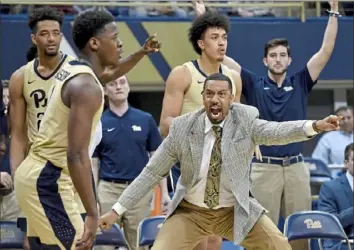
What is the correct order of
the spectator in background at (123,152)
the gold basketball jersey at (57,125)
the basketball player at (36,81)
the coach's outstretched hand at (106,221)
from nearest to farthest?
the gold basketball jersey at (57,125), the coach's outstretched hand at (106,221), the basketball player at (36,81), the spectator in background at (123,152)

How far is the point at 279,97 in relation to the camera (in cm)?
839

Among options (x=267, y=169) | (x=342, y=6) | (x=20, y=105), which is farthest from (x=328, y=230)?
(x=342, y=6)

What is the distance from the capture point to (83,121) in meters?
4.93

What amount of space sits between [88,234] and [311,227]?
10.6 feet

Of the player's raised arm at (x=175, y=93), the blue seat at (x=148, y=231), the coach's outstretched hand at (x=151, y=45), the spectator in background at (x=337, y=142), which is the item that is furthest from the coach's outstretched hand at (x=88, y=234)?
the spectator in background at (x=337, y=142)

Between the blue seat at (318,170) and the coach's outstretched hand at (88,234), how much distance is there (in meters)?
5.02

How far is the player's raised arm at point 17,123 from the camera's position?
6174mm

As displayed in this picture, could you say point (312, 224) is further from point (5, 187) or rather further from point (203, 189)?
point (5, 187)

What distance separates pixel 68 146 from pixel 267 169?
3.59m

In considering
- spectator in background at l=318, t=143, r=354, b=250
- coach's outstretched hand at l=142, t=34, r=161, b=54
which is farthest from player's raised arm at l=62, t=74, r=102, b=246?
spectator in background at l=318, t=143, r=354, b=250

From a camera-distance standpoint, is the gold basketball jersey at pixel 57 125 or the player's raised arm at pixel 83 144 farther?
the gold basketball jersey at pixel 57 125

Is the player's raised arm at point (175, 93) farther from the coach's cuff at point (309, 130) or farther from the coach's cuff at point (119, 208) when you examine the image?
the coach's cuff at point (309, 130)

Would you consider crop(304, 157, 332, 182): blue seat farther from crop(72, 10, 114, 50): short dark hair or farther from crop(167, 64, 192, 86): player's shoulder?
crop(72, 10, 114, 50): short dark hair

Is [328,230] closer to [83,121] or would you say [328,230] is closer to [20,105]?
[20,105]
